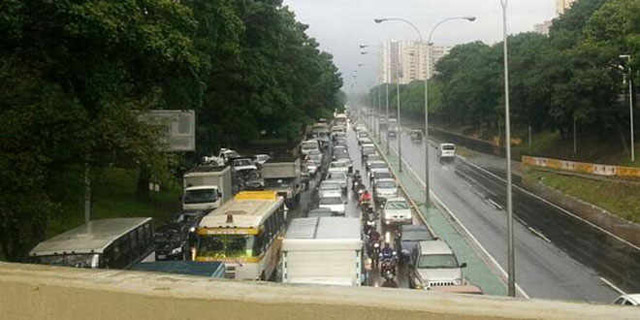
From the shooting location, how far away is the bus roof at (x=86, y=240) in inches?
606

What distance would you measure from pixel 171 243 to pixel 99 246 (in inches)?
271

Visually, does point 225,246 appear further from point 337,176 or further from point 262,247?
point 337,176

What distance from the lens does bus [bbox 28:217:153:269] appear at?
49.9 feet

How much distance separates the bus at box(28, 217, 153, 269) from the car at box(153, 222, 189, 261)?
81.4 inches

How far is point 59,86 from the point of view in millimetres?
15266

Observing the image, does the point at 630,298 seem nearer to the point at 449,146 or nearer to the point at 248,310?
the point at 248,310

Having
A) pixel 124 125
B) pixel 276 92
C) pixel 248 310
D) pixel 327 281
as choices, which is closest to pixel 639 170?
pixel 276 92

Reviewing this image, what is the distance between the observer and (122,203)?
31.6m

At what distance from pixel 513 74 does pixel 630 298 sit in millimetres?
48893

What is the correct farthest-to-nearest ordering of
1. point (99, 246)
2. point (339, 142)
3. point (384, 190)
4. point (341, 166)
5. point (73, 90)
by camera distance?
1. point (339, 142)
2. point (341, 166)
3. point (384, 190)
4. point (99, 246)
5. point (73, 90)

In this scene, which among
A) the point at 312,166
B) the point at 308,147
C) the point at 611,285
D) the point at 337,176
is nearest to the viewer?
the point at 611,285

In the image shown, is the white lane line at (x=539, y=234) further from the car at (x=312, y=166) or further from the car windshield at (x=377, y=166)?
the car at (x=312, y=166)

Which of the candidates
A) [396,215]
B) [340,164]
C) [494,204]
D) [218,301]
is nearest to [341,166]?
[340,164]

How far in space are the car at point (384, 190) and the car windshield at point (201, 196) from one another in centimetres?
916
